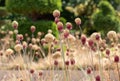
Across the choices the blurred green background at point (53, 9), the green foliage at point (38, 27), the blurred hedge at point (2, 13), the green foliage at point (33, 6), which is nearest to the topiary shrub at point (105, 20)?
the blurred green background at point (53, 9)

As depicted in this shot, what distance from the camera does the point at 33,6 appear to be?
1096 centimetres

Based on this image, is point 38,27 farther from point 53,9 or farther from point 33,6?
point 53,9

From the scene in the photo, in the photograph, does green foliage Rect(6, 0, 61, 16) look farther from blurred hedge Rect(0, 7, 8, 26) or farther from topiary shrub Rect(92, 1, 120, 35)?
blurred hedge Rect(0, 7, 8, 26)

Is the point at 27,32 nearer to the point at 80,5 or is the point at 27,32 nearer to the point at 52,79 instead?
the point at 52,79

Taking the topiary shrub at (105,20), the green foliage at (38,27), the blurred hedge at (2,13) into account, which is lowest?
the green foliage at (38,27)

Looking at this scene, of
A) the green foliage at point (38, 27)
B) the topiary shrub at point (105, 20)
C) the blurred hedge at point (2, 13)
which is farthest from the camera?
the blurred hedge at point (2, 13)

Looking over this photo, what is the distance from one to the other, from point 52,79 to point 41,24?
7466 mm

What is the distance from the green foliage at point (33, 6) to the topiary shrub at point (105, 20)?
3918 mm

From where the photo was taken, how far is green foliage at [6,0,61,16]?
11.0 m

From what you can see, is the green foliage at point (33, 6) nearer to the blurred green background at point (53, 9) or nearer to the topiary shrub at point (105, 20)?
the blurred green background at point (53, 9)

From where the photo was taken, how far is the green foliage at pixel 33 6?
10961mm

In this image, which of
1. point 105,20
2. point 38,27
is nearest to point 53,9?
point 38,27

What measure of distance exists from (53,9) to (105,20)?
4096mm

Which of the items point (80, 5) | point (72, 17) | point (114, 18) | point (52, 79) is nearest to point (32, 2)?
point (114, 18)
